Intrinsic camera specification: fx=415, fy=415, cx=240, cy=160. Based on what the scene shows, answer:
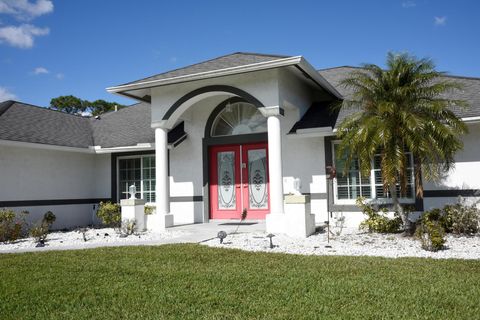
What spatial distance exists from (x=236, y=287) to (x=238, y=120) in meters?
9.21

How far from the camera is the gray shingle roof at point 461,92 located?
11.0m

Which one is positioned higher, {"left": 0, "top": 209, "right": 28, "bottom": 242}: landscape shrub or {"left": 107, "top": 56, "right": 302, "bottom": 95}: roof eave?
{"left": 107, "top": 56, "right": 302, "bottom": 95}: roof eave

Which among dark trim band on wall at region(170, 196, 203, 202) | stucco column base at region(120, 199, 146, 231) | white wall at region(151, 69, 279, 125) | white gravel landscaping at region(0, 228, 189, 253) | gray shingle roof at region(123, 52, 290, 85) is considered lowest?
white gravel landscaping at region(0, 228, 189, 253)

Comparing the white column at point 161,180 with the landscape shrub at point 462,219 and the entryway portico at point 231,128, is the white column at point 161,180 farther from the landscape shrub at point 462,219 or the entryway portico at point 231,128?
the landscape shrub at point 462,219

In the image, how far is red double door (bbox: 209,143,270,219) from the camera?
545 inches

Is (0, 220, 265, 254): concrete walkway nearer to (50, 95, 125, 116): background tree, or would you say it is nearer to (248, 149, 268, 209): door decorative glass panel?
(248, 149, 268, 209): door decorative glass panel

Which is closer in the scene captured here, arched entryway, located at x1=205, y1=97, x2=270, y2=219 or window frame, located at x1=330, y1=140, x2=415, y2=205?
window frame, located at x1=330, y1=140, x2=415, y2=205

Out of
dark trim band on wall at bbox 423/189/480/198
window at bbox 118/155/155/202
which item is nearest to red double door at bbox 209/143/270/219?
window at bbox 118/155/155/202

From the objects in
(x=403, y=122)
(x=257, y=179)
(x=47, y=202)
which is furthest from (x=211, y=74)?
(x=47, y=202)

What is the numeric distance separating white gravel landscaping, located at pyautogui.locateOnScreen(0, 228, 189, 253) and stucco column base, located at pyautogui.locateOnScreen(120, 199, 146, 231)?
0.52 m

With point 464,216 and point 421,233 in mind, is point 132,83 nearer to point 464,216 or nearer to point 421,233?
point 421,233

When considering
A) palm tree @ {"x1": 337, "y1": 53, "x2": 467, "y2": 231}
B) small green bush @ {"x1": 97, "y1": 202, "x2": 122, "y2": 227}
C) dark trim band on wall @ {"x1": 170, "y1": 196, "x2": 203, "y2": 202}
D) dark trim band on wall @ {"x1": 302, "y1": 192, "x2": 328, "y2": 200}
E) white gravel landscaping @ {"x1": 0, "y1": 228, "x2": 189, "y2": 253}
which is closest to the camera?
palm tree @ {"x1": 337, "y1": 53, "x2": 467, "y2": 231}

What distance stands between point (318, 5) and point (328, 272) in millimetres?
8771

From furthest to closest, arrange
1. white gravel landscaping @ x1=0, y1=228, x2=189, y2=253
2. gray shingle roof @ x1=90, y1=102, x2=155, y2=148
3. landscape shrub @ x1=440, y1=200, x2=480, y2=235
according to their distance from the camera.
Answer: gray shingle roof @ x1=90, y1=102, x2=155, y2=148, landscape shrub @ x1=440, y1=200, x2=480, y2=235, white gravel landscaping @ x1=0, y1=228, x2=189, y2=253
